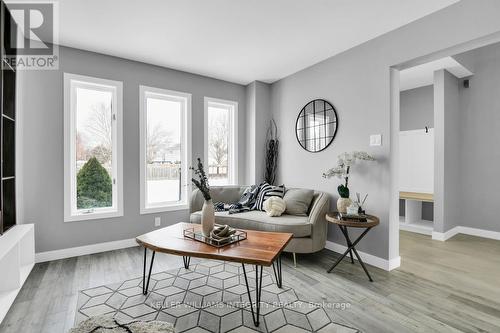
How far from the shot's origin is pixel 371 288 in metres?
2.40

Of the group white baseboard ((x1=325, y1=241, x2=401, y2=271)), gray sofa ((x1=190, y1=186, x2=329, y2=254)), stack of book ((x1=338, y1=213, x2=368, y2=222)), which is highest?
stack of book ((x1=338, y1=213, x2=368, y2=222))

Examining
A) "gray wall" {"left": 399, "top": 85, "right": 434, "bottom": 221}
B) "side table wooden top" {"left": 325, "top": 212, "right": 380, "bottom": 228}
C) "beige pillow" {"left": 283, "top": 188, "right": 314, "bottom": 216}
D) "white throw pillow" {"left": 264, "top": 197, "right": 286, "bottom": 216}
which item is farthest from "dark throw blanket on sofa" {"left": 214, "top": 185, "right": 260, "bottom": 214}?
"gray wall" {"left": 399, "top": 85, "right": 434, "bottom": 221}

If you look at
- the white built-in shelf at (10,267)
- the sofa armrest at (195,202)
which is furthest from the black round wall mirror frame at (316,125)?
the white built-in shelf at (10,267)

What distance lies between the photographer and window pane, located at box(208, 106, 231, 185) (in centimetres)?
439

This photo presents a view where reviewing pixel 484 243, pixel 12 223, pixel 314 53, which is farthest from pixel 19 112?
pixel 484 243

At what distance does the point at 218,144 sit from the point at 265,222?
1.92m

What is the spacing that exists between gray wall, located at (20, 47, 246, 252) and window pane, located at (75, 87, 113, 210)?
21 centimetres

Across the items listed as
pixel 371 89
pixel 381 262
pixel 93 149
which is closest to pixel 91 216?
pixel 93 149

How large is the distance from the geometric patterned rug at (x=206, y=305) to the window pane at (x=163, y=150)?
5.03 ft

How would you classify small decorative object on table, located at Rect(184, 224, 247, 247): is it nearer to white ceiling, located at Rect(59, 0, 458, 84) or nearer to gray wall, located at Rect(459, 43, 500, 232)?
white ceiling, located at Rect(59, 0, 458, 84)

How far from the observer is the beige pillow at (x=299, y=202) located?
336 centimetres

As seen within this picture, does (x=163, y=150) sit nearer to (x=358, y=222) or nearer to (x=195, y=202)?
(x=195, y=202)

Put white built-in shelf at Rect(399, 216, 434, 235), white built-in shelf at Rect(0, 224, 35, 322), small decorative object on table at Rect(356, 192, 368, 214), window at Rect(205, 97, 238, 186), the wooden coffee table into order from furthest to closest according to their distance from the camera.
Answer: window at Rect(205, 97, 238, 186) < white built-in shelf at Rect(399, 216, 434, 235) < small decorative object on table at Rect(356, 192, 368, 214) < white built-in shelf at Rect(0, 224, 35, 322) < the wooden coffee table

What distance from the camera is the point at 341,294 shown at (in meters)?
2.29
